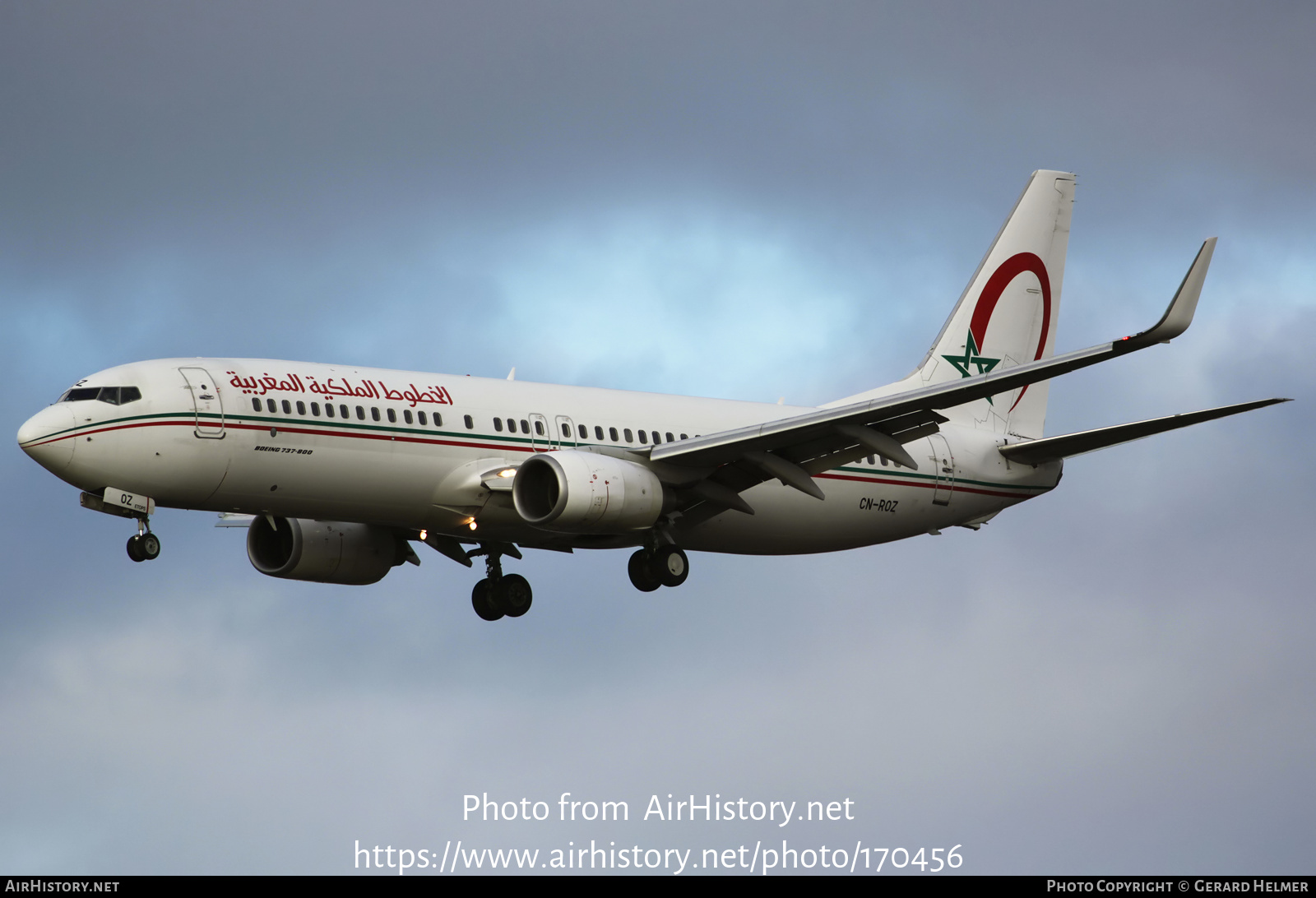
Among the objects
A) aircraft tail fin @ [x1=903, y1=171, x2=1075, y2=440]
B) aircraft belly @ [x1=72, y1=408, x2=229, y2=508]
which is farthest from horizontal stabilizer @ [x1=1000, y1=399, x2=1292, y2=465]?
aircraft belly @ [x1=72, y1=408, x2=229, y2=508]

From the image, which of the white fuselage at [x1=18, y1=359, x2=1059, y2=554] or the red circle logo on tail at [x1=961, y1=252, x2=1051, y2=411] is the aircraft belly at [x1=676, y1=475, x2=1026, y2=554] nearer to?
the white fuselage at [x1=18, y1=359, x2=1059, y2=554]

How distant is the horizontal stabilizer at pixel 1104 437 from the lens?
41609mm

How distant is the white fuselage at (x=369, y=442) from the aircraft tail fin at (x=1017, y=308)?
22.6 feet

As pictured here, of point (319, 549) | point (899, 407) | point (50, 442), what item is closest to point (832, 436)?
point (899, 407)

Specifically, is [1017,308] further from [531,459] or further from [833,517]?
[531,459]

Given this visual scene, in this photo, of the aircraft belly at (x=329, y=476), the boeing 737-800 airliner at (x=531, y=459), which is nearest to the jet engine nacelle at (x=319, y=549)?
the boeing 737-800 airliner at (x=531, y=459)

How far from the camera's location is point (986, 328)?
54750mm

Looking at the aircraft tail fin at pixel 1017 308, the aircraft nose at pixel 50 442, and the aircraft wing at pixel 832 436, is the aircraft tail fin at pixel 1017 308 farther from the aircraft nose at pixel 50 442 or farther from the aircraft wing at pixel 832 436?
the aircraft nose at pixel 50 442

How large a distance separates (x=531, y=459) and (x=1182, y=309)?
14.6 metres

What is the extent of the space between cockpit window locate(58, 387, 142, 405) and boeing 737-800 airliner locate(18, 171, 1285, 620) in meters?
0.05

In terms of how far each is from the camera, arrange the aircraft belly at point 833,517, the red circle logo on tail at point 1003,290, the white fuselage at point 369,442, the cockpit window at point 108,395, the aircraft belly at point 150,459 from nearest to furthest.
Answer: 1. the aircraft belly at point 150,459
2. the white fuselage at point 369,442
3. the cockpit window at point 108,395
4. the aircraft belly at point 833,517
5. the red circle logo on tail at point 1003,290

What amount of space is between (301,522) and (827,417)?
1402 centimetres

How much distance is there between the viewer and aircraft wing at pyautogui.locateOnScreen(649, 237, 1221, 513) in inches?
1540

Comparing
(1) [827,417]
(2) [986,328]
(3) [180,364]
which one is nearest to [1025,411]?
(2) [986,328]
